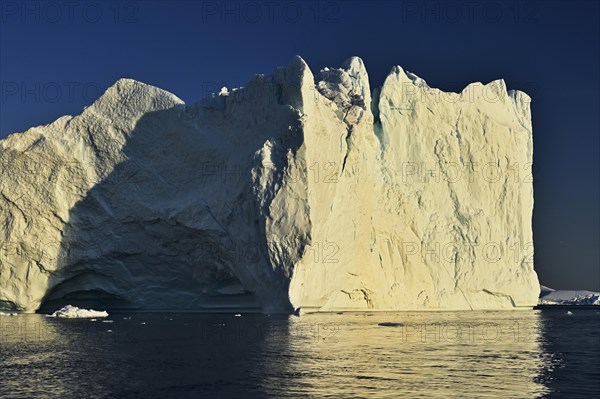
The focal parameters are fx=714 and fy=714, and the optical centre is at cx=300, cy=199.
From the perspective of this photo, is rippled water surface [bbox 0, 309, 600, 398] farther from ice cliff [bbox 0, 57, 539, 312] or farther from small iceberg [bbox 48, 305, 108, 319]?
small iceberg [bbox 48, 305, 108, 319]

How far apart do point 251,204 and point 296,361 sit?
17.2m

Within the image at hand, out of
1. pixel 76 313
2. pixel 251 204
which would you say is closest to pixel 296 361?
pixel 251 204

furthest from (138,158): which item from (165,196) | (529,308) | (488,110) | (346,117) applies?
(529,308)

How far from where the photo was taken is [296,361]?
17.5 metres

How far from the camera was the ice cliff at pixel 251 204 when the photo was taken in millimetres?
33719

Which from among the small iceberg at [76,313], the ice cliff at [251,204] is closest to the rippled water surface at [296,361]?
the ice cliff at [251,204]

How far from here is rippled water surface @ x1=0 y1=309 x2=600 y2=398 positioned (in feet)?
44.9

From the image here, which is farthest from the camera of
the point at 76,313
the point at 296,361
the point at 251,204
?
the point at 76,313

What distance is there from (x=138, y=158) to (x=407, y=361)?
24291 mm

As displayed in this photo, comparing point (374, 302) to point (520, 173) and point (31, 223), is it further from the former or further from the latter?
point (31, 223)

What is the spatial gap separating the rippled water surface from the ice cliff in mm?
6598

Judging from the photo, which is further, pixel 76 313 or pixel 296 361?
pixel 76 313

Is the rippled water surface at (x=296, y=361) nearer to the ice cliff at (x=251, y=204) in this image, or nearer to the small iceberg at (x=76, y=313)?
the ice cliff at (x=251, y=204)

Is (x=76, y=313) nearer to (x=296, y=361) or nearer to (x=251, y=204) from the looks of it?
(x=251, y=204)
